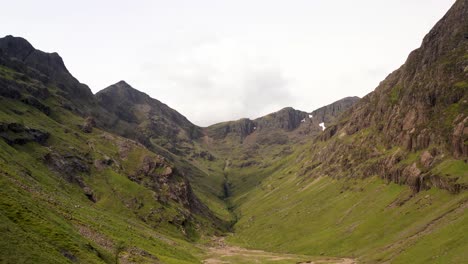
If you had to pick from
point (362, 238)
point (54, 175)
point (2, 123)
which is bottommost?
point (362, 238)

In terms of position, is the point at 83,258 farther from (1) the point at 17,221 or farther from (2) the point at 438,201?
(2) the point at 438,201

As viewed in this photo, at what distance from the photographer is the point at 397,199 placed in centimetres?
18850

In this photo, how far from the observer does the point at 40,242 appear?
52.9m

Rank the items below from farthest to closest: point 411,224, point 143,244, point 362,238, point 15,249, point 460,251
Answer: point 362,238
point 411,224
point 143,244
point 460,251
point 15,249

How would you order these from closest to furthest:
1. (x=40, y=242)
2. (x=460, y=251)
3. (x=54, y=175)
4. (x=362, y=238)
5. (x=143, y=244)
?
(x=40, y=242) → (x=460, y=251) → (x=143, y=244) → (x=362, y=238) → (x=54, y=175)

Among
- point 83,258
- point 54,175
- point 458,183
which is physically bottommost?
point 458,183

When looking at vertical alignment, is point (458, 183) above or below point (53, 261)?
below

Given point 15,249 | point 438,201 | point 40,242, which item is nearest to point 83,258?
point 40,242

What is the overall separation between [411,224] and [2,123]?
206711 mm

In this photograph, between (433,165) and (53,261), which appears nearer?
(53,261)

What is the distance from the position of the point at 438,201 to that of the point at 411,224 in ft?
56.0

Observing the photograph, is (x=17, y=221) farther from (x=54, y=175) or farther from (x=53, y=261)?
(x=54, y=175)

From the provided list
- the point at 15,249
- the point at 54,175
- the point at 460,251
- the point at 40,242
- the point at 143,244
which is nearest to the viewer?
the point at 15,249

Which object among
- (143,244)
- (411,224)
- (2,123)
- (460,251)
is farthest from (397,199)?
(2,123)
